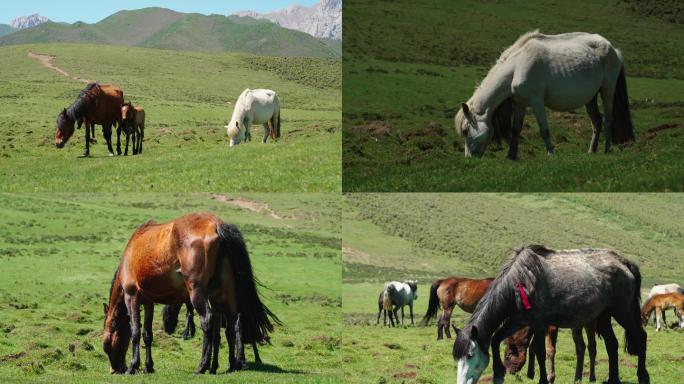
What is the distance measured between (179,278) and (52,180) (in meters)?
19.7

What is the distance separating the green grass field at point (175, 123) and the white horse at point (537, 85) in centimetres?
729

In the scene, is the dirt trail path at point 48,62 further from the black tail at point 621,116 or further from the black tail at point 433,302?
the black tail at point 621,116

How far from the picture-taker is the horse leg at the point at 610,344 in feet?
54.4

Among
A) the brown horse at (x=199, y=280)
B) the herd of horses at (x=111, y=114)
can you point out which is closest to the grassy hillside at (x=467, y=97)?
the herd of horses at (x=111, y=114)

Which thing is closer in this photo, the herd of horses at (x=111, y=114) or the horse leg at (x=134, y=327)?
the horse leg at (x=134, y=327)

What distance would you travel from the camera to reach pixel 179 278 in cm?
1741

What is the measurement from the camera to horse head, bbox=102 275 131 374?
61.1 feet

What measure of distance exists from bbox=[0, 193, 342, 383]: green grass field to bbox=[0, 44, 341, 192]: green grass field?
17.2 feet

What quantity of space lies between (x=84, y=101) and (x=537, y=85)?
815 inches

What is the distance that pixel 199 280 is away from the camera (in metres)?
16.9

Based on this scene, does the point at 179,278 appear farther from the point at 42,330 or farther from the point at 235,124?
the point at 235,124

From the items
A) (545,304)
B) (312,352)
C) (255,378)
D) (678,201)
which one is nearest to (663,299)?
(312,352)

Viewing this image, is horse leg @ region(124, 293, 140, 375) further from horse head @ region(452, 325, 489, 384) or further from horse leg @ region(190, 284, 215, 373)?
horse head @ region(452, 325, 489, 384)

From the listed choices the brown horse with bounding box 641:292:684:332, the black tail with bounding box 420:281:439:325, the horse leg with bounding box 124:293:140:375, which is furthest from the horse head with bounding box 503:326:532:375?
the brown horse with bounding box 641:292:684:332
